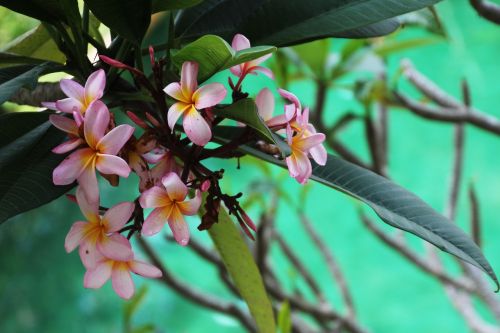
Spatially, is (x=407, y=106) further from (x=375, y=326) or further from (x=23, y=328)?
(x=23, y=328)

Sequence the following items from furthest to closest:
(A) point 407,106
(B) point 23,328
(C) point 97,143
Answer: (B) point 23,328, (A) point 407,106, (C) point 97,143

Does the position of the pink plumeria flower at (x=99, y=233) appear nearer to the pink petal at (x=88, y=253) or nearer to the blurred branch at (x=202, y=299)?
the pink petal at (x=88, y=253)

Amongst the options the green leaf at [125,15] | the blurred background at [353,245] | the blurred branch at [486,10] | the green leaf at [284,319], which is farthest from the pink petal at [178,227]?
the blurred background at [353,245]

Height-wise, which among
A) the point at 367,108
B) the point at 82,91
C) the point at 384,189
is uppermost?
the point at 82,91

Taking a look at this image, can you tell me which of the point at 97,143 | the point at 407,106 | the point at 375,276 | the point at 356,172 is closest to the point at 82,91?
the point at 97,143

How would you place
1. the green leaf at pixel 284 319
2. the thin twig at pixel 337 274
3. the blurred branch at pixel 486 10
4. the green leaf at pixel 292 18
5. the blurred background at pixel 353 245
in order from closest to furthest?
the green leaf at pixel 292 18
the blurred branch at pixel 486 10
the green leaf at pixel 284 319
the thin twig at pixel 337 274
the blurred background at pixel 353 245

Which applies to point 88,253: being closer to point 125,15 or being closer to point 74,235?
point 74,235
